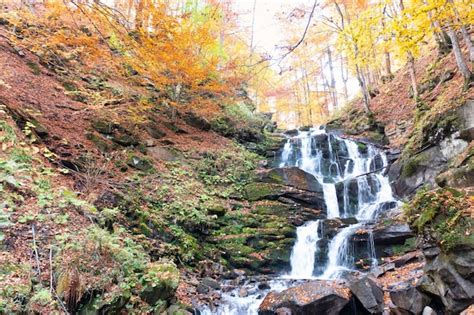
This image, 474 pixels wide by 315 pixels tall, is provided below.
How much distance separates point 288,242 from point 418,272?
12.2ft

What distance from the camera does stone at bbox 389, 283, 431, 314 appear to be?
545 cm

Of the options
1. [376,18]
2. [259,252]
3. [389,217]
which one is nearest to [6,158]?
[259,252]

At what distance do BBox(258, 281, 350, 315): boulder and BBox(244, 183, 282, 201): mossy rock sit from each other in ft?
16.8

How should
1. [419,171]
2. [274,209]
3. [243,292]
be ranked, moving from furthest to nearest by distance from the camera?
[274,209]
[419,171]
[243,292]

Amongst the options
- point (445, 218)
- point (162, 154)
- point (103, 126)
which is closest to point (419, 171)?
point (445, 218)

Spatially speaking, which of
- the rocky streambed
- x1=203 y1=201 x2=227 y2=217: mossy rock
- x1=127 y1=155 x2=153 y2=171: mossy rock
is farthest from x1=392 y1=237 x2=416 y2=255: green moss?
x1=127 y1=155 x2=153 y2=171: mossy rock

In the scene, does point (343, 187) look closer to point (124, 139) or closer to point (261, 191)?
point (261, 191)

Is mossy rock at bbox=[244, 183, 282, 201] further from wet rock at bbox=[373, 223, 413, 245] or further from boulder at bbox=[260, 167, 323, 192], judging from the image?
wet rock at bbox=[373, 223, 413, 245]

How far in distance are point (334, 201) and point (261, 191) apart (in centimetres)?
277

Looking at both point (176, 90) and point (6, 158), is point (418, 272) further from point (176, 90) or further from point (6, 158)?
point (176, 90)

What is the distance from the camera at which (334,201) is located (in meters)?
12.2

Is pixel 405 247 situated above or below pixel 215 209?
below

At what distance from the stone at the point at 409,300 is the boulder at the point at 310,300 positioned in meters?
0.88

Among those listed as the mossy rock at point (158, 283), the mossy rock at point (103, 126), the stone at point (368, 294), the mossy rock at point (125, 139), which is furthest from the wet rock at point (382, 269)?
the mossy rock at point (103, 126)
